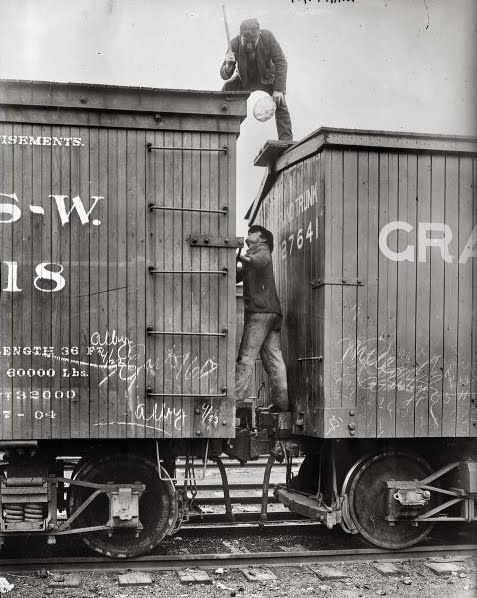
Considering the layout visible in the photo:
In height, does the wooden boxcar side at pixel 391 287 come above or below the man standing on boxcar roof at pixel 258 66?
below

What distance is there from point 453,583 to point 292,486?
2.37 m

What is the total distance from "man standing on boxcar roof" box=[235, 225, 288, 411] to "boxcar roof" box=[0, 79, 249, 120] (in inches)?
55.8

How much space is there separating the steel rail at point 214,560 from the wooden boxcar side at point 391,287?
1.14 meters

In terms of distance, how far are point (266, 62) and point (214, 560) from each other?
18.3 ft

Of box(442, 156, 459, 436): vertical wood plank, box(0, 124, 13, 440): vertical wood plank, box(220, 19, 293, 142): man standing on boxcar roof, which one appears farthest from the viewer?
box(220, 19, 293, 142): man standing on boxcar roof

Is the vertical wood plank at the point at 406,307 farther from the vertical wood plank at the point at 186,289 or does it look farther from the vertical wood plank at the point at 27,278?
the vertical wood plank at the point at 27,278

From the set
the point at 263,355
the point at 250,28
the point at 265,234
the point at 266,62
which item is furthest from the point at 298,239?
the point at 250,28

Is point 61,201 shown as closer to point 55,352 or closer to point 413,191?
point 55,352

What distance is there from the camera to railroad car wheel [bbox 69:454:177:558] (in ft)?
23.1

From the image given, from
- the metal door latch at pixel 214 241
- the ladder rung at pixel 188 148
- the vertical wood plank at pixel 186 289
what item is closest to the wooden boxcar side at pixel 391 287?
the metal door latch at pixel 214 241

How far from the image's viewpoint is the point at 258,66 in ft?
29.5

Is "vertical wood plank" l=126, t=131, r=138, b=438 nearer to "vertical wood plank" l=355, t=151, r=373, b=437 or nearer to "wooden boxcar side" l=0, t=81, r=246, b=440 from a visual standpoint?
"wooden boxcar side" l=0, t=81, r=246, b=440

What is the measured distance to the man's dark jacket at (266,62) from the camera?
350 inches

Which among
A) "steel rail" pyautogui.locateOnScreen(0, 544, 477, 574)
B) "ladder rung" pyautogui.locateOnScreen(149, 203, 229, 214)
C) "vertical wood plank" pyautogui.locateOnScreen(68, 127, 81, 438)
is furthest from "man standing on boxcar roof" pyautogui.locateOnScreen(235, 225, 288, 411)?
"vertical wood plank" pyautogui.locateOnScreen(68, 127, 81, 438)
